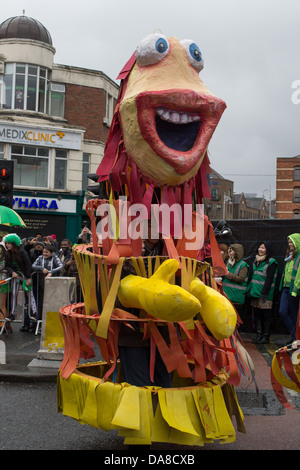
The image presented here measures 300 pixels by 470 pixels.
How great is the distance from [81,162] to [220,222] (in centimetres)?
1591

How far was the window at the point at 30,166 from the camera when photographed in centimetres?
2219

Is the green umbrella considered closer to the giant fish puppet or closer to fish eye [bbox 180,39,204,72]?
the giant fish puppet

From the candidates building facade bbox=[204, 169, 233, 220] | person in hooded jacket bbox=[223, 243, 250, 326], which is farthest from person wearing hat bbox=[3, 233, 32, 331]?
building facade bbox=[204, 169, 233, 220]

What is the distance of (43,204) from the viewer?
2208 cm

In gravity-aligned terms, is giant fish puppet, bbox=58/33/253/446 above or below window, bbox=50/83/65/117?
below

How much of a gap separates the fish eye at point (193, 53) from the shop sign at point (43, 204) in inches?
747

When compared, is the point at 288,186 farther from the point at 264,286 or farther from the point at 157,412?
the point at 157,412

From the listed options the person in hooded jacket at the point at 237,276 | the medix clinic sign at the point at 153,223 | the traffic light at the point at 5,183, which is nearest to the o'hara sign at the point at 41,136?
the traffic light at the point at 5,183

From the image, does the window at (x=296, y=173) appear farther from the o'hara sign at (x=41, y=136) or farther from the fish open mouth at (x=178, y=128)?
the fish open mouth at (x=178, y=128)

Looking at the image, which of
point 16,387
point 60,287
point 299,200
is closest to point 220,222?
point 60,287

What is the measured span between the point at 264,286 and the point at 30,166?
54.9ft

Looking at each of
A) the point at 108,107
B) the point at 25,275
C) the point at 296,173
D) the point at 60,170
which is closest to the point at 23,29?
the point at 108,107

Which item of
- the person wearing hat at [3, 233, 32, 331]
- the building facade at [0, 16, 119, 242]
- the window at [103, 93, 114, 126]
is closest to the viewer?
the person wearing hat at [3, 233, 32, 331]

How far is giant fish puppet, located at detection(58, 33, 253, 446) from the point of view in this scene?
122 inches
